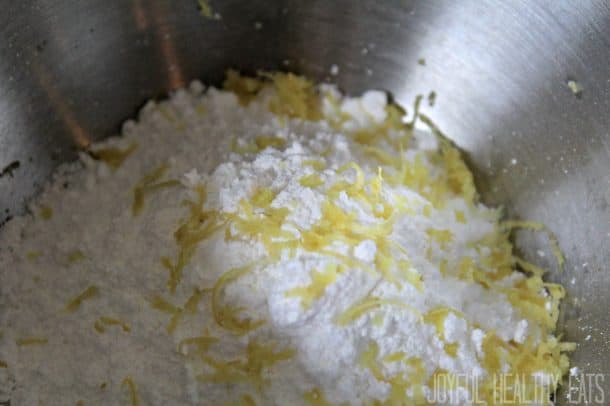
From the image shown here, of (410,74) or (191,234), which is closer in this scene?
(191,234)

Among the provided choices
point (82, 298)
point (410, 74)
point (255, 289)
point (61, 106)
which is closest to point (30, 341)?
point (82, 298)

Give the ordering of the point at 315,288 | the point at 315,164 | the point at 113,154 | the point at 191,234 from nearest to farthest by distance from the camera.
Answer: the point at 315,288
the point at 191,234
the point at 315,164
the point at 113,154

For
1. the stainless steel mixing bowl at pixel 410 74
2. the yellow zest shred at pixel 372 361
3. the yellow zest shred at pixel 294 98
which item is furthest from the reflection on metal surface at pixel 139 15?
the yellow zest shred at pixel 372 361

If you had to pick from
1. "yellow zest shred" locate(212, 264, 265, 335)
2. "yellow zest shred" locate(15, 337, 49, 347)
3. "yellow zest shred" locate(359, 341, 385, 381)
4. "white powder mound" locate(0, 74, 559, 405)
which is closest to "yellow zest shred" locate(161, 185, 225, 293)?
"white powder mound" locate(0, 74, 559, 405)

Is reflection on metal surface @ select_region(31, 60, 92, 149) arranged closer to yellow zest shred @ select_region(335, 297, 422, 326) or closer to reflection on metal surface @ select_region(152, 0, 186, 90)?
reflection on metal surface @ select_region(152, 0, 186, 90)

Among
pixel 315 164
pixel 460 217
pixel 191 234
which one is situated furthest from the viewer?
pixel 460 217

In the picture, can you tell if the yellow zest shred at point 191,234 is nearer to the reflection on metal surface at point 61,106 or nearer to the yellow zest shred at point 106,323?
the yellow zest shred at point 106,323

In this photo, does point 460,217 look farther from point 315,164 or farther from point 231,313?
point 231,313
